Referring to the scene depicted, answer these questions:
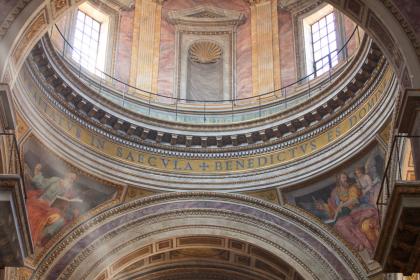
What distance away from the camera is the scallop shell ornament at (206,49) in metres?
29.2

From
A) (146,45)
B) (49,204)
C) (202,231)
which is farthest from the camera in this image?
(146,45)

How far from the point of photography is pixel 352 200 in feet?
78.2

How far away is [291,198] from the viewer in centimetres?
2494

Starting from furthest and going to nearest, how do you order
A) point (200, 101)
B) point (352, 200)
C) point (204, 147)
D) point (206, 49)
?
1. point (206, 49)
2. point (200, 101)
3. point (204, 147)
4. point (352, 200)

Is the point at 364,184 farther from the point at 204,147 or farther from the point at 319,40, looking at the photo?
the point at 319,40

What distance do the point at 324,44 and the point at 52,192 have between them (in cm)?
962

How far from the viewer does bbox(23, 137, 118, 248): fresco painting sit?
910 inches

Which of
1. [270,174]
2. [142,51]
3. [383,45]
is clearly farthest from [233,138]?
[383,45]

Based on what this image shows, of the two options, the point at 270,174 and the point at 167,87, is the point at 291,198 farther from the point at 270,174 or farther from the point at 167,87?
the point at 167,87

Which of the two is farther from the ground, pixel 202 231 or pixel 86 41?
pixel 86 41

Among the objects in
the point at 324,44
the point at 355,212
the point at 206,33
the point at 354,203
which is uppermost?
the point at 206,33

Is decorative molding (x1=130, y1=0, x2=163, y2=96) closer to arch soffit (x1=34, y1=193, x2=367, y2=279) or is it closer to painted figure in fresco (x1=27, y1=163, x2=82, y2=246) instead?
arch soffit (x1=34, y1=193, x2=367, y2=279)

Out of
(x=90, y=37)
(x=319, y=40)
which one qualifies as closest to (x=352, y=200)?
(x=319, y=40)

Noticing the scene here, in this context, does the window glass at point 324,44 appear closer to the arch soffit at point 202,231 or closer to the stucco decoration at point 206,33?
the stucco decoration at point 206,33
